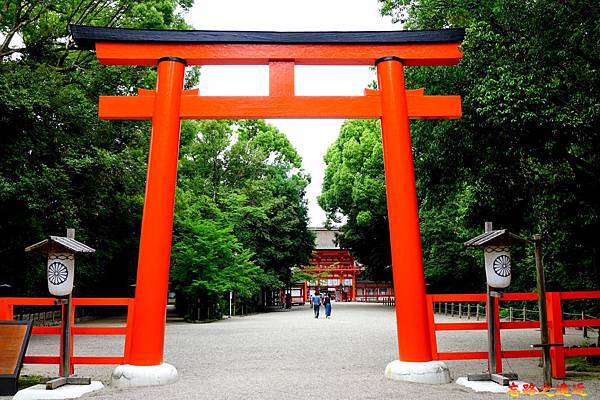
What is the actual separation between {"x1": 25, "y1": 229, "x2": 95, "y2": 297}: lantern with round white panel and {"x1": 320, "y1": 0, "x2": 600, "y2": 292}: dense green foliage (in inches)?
271

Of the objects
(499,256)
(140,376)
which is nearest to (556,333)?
(499,256)

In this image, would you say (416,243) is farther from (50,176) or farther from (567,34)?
(50,176)

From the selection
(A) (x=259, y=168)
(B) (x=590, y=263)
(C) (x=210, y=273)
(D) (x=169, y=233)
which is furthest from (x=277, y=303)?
(D) (x=169, y=233)

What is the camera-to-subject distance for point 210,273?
23.5 m

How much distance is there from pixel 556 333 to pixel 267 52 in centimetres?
634

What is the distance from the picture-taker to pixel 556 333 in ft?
27.5

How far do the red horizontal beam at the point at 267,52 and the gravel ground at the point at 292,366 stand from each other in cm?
508

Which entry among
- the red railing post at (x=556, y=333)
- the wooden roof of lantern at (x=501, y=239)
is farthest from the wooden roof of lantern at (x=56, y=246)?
the red railing post at (x=556, y=333)

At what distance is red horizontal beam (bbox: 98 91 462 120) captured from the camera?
8648 mm

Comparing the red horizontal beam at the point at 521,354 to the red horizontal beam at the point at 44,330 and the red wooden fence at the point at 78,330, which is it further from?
the red horizontal beam at the point at 44,330

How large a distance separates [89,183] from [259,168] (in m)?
17.8

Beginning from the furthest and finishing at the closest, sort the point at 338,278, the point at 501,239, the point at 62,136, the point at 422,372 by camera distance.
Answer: the point at 338,278 → the point at 62,136 → the point at 501,239 → the point at 422,372

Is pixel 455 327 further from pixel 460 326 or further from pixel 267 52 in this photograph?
pixel 267 52

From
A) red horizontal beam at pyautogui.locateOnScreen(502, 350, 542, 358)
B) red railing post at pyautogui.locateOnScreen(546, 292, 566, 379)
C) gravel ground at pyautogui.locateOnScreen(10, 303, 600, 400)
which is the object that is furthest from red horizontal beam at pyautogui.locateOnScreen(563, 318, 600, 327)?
gravel ground at pyautogui.locateOnScreen(10, 303, 600, 400)
